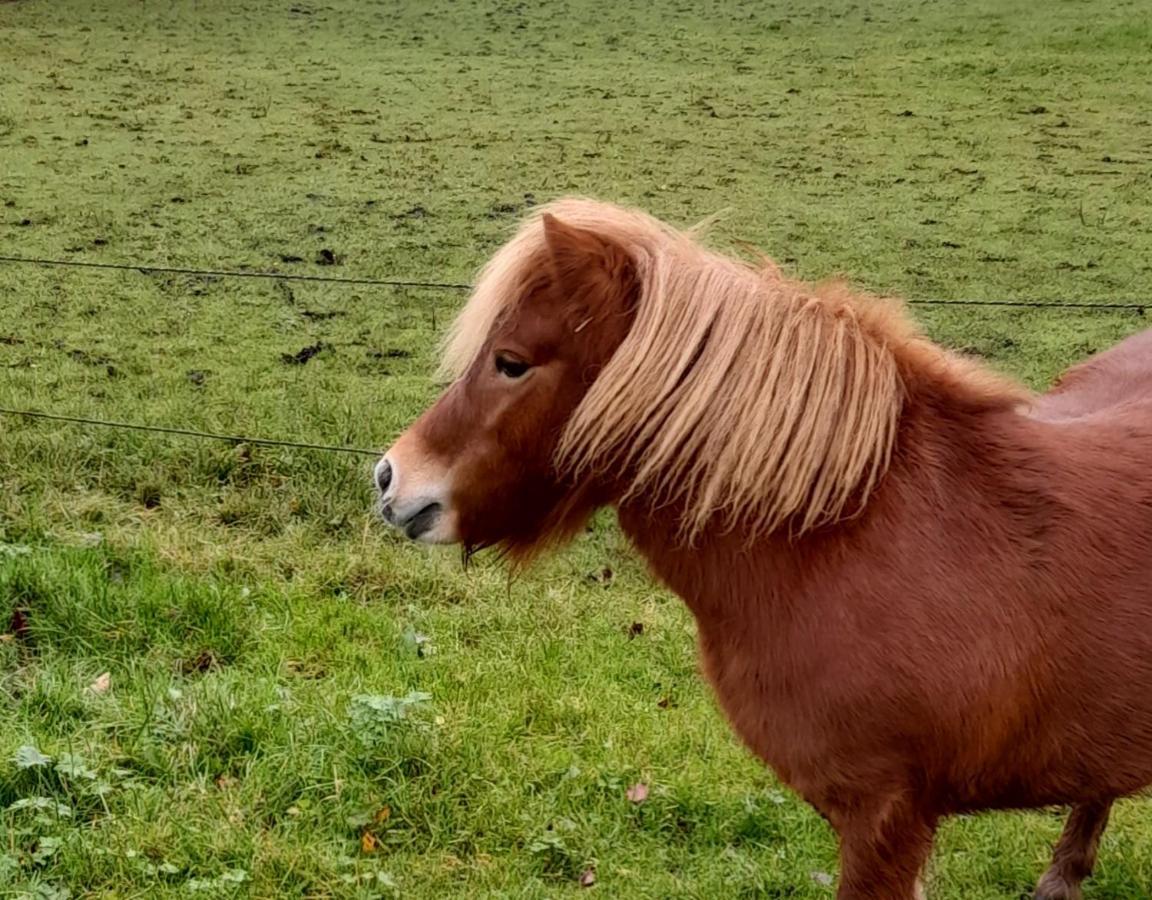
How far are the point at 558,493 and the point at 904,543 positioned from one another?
54cm

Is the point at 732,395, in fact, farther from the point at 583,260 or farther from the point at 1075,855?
the point at 1075,855

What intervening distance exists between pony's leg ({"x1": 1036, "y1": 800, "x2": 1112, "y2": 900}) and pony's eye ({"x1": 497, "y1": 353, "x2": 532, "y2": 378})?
1.50 metres

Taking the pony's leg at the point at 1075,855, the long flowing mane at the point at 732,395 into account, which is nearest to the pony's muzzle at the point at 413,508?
the long flowing mane at the point at 732,395

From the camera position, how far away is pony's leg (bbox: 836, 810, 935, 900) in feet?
5.72

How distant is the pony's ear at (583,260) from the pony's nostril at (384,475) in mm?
411

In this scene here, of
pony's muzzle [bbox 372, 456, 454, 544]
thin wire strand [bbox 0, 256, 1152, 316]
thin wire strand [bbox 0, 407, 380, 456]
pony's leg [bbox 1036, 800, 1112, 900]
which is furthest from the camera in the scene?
thin wire strand [bbox 0, 407, 380, 456]

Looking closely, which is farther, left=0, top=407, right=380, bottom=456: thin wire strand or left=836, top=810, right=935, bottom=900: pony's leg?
left=0, top=407, right=380, bottom=456: thin wire strand

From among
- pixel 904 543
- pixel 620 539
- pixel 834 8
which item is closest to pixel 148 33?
pixel 834 8

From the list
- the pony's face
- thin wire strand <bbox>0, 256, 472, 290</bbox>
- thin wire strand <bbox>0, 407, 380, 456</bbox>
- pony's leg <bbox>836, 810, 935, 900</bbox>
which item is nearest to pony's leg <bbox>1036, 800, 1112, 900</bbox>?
pony's leg <bbox>836, 810, 935, 900</bbox>

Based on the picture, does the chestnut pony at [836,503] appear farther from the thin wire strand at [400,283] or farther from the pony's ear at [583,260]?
the thin wire strand at [400,283]

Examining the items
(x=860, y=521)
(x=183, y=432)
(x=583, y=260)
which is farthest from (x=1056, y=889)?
(x=183, y=432)

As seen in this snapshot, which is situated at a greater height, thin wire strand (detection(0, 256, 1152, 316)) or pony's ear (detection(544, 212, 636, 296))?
pony's ear (detection(544, 212, 636, 296))

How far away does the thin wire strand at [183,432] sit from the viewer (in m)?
3.98

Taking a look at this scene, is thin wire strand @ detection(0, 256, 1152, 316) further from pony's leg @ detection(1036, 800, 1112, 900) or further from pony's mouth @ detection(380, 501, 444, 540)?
pony's leg @ detection(1036, 800, 1112, 900)
